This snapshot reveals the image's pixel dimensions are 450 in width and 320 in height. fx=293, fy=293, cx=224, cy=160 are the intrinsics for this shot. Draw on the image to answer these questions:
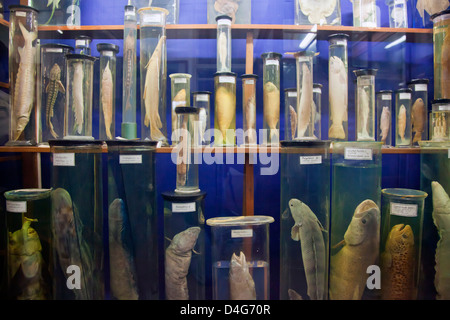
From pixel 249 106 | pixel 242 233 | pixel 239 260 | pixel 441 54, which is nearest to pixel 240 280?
pixel 239 260

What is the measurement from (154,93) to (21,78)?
2.32ft

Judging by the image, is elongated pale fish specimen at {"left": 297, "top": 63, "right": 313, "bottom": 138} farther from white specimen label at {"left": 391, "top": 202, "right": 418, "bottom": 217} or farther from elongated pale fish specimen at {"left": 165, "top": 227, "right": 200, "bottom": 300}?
elongated pale fish specimen at {"left": 165, "top": 227, "right": 200, "bottom": 300}

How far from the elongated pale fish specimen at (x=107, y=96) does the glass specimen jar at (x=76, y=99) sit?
6.7 inches

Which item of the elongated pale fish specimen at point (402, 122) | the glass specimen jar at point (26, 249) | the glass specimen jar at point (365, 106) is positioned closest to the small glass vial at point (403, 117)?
the elongated pale fish specimen at point (402, 122)

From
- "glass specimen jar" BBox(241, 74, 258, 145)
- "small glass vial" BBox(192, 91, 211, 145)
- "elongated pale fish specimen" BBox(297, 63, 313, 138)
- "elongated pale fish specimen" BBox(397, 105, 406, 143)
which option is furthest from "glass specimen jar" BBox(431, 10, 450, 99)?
"small glass vial" BBox(192, 91, 211, 145)

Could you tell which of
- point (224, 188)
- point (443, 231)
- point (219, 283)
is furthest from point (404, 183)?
point (219, 283)

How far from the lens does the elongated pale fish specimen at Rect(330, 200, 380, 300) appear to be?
4.78 feet

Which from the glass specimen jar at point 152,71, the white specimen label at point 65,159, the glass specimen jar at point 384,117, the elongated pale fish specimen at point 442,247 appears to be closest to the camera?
the white specimen label at point 65,159

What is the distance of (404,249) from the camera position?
1472 millimetres

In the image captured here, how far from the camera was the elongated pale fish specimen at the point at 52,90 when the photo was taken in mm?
1566

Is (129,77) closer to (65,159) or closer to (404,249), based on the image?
(65,159)

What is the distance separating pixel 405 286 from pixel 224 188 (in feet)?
3.65

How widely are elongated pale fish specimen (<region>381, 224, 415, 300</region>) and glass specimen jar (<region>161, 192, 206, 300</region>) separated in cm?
94

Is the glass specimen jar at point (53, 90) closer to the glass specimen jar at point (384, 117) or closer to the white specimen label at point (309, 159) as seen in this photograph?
the white specimen label at point (309, 159)
